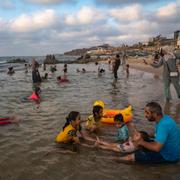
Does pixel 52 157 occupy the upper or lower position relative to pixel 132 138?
lower

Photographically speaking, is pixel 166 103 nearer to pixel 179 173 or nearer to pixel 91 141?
pixel 91 141

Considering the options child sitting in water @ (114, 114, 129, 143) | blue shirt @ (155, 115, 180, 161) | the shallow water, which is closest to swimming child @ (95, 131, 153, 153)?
the shallow water

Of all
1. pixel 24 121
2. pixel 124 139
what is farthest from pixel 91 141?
pixel 24 121

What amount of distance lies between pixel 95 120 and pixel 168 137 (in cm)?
339

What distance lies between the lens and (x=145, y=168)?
20.4ft

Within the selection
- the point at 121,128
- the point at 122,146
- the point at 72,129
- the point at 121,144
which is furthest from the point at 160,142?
the point at 72,129

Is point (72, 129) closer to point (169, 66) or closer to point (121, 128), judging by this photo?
point (121, 128)

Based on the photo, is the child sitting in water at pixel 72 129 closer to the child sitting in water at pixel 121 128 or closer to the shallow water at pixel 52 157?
the shallow water at pixel 52 157

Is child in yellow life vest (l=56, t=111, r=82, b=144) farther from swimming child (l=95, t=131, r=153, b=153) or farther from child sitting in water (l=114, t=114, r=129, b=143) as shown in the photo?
child sitting in water (l=114, t=114, r=129, b=143)

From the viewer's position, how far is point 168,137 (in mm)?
5855

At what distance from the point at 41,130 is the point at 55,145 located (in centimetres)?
156

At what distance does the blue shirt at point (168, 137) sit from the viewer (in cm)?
565

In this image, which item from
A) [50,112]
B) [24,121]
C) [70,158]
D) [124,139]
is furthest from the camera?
[50,112]

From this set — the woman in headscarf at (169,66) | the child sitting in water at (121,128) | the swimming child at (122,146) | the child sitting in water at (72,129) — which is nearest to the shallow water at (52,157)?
the swimming child at (122,146)
